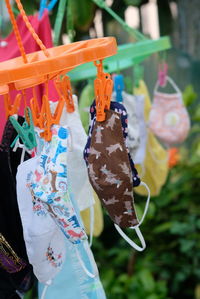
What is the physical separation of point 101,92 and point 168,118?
0.83 metres

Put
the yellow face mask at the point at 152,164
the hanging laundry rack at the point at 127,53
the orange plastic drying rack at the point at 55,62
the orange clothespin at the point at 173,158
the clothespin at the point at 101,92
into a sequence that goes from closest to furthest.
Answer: the orange plastic drying rack at the point at 55,62
the clothespin at the point at 101,92
the hanging laundry rack at the point at 127,53
the yellow face mask at the point at 152,164
the orange clothespin at the point at 173,158

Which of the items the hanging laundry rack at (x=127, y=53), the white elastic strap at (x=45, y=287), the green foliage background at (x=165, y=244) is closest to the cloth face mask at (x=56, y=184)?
the white elastic strap at (x=45, y=287)

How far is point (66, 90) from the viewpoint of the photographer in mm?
859

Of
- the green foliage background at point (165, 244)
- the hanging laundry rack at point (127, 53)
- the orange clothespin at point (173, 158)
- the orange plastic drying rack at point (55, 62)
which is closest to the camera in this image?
the orange plastic drying rack at point (55, 62)

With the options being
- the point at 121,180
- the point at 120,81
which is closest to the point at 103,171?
the point at 121,180

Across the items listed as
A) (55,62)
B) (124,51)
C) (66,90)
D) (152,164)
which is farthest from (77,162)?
(152,164)

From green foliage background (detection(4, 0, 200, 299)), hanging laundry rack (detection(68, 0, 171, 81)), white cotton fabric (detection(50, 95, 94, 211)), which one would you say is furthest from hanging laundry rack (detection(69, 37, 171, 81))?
green foliage background (detection(4, 0, 200, 299))

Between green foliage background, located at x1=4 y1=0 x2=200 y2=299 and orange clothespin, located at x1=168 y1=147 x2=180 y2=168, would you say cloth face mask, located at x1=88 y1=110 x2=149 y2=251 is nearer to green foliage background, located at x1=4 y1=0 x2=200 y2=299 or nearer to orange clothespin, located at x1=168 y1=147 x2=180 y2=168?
green foliage background, located at x1=4 y1=0 x2=200 y2=299

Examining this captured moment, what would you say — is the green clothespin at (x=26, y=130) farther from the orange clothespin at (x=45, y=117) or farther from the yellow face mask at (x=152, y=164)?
the yellow face mask at (x=152, y=164)

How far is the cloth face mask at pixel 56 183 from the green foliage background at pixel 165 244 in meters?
1.40

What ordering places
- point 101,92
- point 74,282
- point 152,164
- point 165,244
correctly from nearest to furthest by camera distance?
point 101,92 → point 74,282 → point 152,164 → point 165,244

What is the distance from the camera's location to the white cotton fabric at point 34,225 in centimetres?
77

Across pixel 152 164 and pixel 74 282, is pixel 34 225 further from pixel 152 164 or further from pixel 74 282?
pixel 152 164

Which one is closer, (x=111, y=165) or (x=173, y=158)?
(x=111, y=165)
